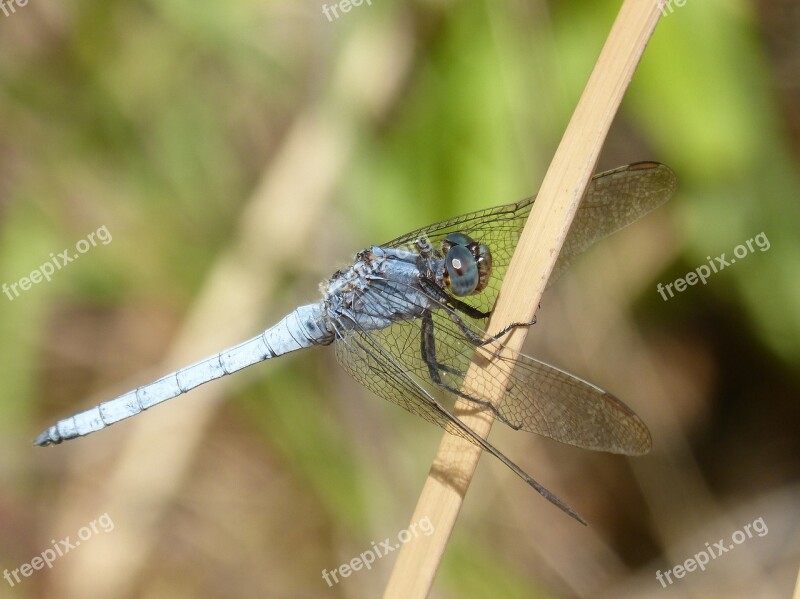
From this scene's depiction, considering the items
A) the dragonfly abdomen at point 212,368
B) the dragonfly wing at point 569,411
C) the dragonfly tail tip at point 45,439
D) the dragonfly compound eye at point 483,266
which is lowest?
the dragonfly wing at point 569,411

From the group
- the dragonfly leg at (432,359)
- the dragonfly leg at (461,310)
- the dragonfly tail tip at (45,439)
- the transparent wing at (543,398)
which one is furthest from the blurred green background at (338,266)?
the transparent wing at (543,398)

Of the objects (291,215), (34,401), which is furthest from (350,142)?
(34,401)

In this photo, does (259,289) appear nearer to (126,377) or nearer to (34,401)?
(126,377)

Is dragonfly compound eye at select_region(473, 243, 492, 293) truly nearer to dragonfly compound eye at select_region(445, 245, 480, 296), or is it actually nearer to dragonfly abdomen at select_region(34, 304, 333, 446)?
dragonfly compound eye at select_region(445, 245, 480, 296)

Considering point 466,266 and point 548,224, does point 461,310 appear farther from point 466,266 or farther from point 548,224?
point 548,224

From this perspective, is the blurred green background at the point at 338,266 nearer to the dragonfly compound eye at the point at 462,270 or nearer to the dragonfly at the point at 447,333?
the dragonfly at the point at 447,333

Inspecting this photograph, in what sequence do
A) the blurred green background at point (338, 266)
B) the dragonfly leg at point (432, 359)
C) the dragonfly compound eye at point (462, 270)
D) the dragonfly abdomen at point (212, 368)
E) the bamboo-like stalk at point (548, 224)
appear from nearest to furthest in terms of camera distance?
the bamboo-like stalk at point (548, 224) → the dragonfly leg at point (432, 359) → the dragonfly compound eye at point (462, 270) → the dragonfly abdomen at point (212, 368) → the blurred green background at point (338, 266)

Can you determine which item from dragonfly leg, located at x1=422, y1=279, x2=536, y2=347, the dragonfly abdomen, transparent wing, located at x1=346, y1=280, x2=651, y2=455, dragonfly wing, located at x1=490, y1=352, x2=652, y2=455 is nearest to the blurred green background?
the dragonfly abdomen

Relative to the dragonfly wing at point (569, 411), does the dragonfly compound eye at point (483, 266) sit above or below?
above
